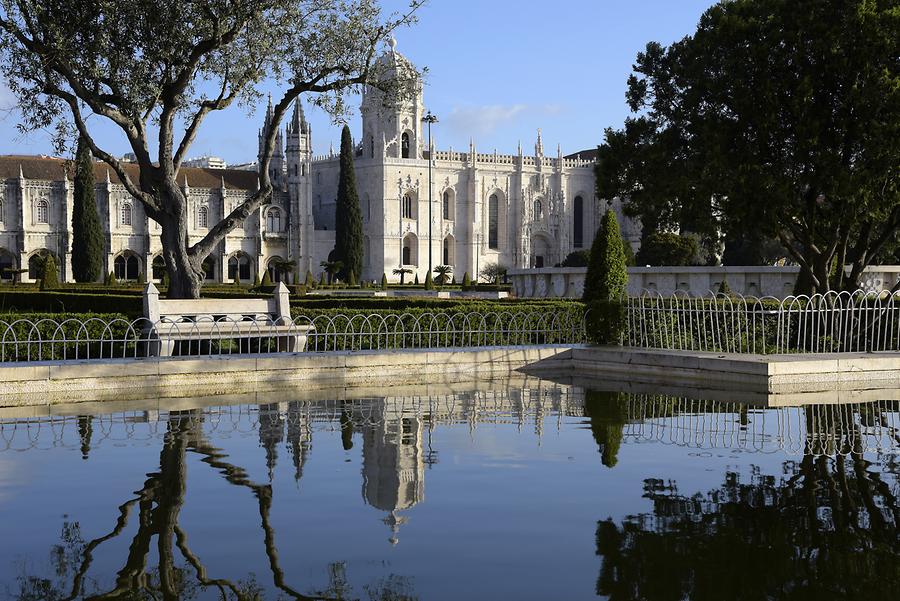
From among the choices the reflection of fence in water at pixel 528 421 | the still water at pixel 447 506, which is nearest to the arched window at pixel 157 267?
the reflection of fence in water at pixel 528 421

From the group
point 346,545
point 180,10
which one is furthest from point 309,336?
point 346,545

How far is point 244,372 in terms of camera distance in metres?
11.9

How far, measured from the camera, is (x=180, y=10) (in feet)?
51.9

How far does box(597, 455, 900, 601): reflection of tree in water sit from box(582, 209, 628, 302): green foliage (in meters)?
8.51

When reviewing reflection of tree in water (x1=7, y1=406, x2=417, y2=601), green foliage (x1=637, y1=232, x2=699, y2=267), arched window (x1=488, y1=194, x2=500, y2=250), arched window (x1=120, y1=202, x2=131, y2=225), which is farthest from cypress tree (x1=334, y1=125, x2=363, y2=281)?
reflection of tree in water (x1=7, y1=406, x2=417, y2=601)

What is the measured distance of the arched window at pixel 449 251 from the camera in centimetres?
7419

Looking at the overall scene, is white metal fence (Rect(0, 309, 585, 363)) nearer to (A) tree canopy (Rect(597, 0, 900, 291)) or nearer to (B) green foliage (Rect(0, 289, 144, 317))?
(B) green foliage (Rect(0, 289, 144, 317))

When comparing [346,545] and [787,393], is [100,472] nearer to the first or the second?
[346,545]

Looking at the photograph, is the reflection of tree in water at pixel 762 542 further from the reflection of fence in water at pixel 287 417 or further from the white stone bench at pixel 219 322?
the white stone bench at pixel 219 322

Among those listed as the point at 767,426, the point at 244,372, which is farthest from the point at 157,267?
the point at 767,426

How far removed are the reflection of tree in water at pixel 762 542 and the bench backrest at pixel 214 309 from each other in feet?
27.7

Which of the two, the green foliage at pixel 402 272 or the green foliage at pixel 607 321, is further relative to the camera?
the green foliage at pixel 402 272

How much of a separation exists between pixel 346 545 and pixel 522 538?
0.93 metres

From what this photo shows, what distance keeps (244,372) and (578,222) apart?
228 feet
